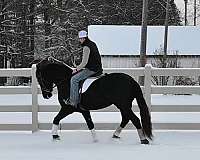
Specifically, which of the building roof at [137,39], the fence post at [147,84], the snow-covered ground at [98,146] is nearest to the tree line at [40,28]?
the building roof at [137,39]

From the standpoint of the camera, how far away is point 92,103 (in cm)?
856

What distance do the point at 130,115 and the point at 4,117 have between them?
14.9ft

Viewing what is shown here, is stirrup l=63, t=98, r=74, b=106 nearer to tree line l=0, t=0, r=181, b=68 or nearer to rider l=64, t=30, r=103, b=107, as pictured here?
rider l=64, t=30, r=103, b=107

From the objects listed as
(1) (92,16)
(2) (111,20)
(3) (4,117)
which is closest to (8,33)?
(1) (92,16)

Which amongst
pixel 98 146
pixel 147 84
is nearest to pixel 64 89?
pixel 98 146

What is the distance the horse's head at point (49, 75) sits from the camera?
866cm

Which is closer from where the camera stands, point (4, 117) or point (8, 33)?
point (4, 117)

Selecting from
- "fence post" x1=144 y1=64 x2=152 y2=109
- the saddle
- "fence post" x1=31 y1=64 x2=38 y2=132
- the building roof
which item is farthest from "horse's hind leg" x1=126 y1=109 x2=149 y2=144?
the building roof

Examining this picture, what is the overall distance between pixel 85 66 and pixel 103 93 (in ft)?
2.03

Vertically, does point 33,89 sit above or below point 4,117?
above

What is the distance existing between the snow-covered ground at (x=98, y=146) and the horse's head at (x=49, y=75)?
1054mm

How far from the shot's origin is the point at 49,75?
28.6 feet

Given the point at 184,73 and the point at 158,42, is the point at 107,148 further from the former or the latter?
the point at 158,42

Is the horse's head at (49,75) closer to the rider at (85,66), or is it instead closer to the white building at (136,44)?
the rider at (85,66)
